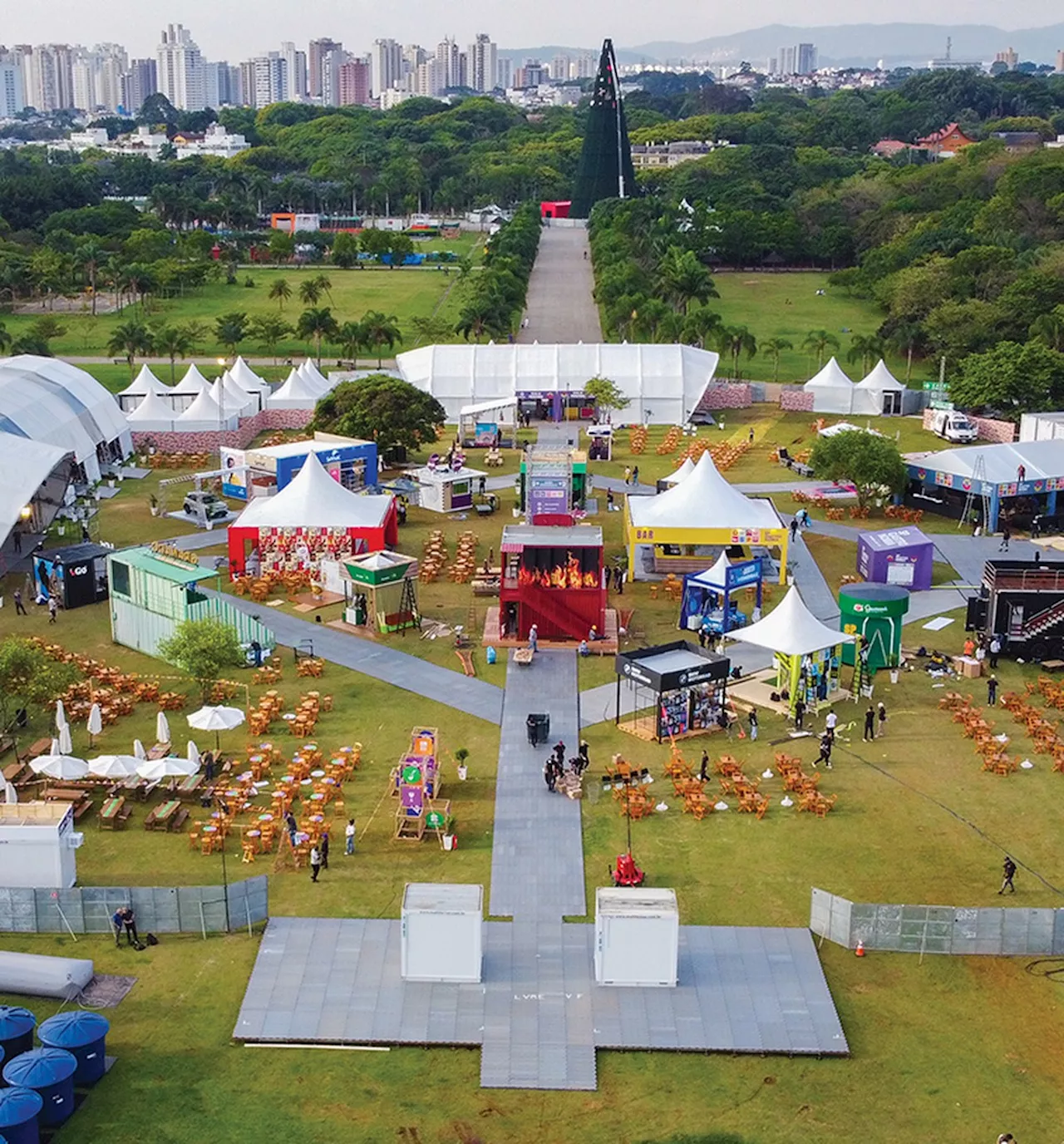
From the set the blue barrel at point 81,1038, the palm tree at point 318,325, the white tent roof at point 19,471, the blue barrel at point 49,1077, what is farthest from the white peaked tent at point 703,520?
the palm tree at point 318,325

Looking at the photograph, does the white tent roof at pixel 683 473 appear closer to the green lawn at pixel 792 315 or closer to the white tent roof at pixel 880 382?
the white tent roof at pixel 880 382

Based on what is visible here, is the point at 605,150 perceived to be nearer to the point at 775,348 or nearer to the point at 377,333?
A: the point at 775,348

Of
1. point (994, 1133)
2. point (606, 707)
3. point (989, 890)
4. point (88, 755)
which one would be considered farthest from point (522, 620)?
point (994, 1133)

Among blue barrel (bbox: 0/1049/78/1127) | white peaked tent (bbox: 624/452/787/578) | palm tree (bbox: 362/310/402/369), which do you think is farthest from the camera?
palm tree (bbox: 362/310/402/369)

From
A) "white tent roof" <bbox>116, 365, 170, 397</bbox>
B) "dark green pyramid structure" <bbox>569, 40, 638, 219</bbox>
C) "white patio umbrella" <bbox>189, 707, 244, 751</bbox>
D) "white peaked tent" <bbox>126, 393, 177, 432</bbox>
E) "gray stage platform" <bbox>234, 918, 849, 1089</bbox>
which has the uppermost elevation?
"dark green pyramid structure" <bbox>569, 40, 638, 219</bbox>

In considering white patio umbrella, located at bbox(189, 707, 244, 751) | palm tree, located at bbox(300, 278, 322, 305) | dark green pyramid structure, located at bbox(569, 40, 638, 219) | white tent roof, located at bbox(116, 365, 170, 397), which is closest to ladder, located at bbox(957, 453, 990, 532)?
white patio umbrella, located at bbox(189, 707, 244, 751)

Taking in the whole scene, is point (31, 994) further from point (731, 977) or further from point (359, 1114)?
point (731, 977)

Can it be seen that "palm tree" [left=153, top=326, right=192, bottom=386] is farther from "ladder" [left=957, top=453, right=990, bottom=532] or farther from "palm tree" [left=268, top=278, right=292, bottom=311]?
"ladder" [left=957, top=453, right=990, bottom=532]
